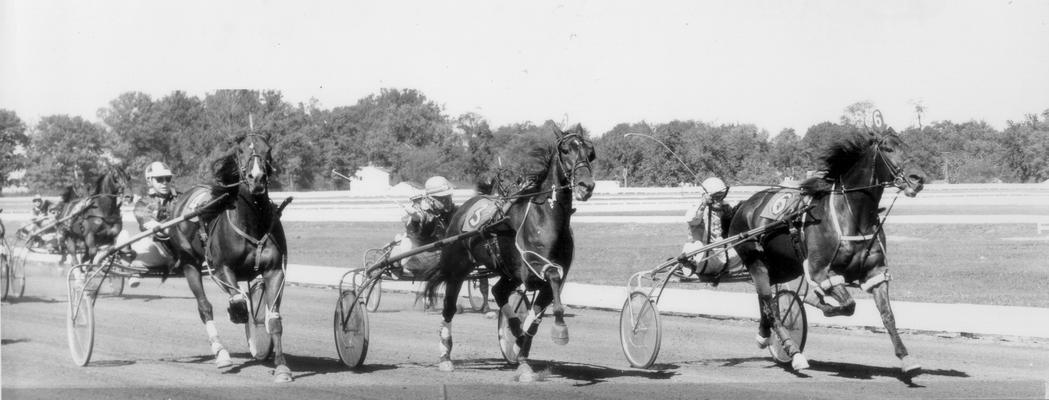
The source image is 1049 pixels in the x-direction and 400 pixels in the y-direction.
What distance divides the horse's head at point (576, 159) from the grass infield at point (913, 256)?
816cm

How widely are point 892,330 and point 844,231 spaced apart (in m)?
0.97

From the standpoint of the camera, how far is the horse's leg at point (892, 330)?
27.2 ft

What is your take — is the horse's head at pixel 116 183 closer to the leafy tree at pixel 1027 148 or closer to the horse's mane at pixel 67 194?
the horse's mane at pixel 67 194

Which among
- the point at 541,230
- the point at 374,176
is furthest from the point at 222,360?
the point at 374,176

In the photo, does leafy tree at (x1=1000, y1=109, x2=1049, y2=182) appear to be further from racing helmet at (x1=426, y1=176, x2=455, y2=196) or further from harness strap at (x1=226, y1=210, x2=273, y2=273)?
harness strap at (x1=226, y1=210, x2=273, y2=273)

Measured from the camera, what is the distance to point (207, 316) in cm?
967

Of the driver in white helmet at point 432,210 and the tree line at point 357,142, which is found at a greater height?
the tree line at point 357,142

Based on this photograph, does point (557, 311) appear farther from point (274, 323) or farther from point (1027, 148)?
point (1027, 148)

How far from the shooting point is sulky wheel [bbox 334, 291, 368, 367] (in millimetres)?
9531

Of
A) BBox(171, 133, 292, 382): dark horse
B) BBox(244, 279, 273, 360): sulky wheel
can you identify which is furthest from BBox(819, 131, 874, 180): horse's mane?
BBox(244, 279, 273, 360): sulky wheel

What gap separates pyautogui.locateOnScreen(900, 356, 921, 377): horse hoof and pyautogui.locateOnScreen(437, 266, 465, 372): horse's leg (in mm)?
3739

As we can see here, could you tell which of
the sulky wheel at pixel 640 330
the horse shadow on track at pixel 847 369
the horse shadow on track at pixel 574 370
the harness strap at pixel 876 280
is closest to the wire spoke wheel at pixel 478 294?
the horse shadow on track at pixel 574 370

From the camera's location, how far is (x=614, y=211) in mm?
37156

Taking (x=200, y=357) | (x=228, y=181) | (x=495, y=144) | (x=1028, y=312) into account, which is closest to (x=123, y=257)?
(x=200, y=357)
